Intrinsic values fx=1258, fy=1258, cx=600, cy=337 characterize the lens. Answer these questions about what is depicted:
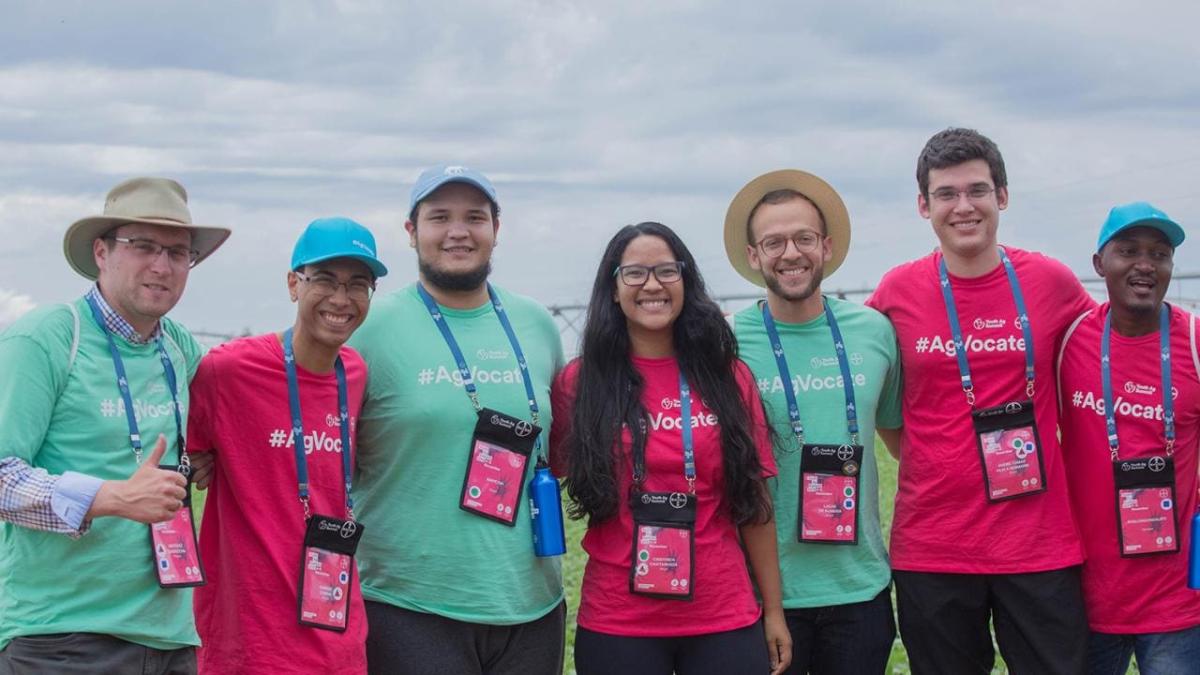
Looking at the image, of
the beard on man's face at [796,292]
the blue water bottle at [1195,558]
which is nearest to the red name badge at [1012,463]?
the blue water bottle at [1195,558]

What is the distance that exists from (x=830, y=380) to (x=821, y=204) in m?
0.73

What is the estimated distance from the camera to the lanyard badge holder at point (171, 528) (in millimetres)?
3812

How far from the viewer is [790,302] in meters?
4.74

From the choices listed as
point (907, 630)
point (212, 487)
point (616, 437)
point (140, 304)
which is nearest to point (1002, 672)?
point (907, 630)

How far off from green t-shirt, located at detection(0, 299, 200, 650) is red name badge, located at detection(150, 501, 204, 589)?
0.11 feet

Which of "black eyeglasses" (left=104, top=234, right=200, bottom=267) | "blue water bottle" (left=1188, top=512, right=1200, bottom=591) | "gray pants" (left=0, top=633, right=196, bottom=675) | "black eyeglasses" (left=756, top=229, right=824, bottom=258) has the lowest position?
"gray pants" (left=0, top=633, right=196, bottom=675)

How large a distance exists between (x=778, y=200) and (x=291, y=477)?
2.09 meters

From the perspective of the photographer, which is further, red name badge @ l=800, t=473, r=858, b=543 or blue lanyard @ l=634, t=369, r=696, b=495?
red name badge @ l=800, t=473, r=858, b=543

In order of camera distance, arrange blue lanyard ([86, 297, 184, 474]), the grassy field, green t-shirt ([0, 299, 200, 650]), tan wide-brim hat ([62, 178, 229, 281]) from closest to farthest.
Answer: green t-shirt ([0, 299, 200, 650]) < blue lanyard ([86, 297, 184, 474]) < tan wide-brim hat ([62, 178, 229, 281]) < the grassy field

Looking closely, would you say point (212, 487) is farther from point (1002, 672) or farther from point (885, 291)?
point (1002, 672)

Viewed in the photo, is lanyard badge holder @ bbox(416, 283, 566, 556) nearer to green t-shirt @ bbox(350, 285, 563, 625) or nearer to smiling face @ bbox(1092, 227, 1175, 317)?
green t-shirt @ bbox(350, 285, 563, 625)

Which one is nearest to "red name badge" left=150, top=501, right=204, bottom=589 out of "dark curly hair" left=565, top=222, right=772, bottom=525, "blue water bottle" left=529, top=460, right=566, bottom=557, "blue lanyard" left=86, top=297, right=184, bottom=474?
"blue lanyard" left=86, top=297, right=184, bottom=474

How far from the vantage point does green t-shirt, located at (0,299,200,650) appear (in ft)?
11.9

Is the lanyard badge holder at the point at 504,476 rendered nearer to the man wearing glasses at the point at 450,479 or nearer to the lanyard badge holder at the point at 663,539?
the man wearing glasses at the point at 450,479
